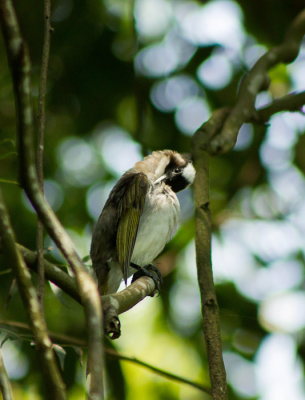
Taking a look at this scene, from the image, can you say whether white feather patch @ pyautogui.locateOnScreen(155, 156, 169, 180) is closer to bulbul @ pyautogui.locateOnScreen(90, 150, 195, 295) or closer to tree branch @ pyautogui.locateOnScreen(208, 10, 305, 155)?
bulbul @ pyautogui.locateOnScreen(90, 150, 195, 295)

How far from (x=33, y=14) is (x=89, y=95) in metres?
0.97

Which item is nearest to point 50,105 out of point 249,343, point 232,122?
point 232,122

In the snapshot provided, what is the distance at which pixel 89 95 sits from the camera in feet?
15.9

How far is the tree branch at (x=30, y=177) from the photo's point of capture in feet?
3.12

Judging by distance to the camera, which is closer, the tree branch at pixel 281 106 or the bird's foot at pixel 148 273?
the bird's foot at pixel 148 273

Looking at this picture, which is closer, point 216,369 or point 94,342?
point 94,342

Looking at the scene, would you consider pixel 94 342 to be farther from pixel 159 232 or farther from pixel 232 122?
pixel 232 122

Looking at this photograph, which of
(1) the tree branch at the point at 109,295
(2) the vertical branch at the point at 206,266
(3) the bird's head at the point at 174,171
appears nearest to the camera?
(1) the tree branch at the point at 109,295

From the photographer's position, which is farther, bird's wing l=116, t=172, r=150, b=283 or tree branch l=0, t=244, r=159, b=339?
bird's wing l=116, t=172, r=150, b=283

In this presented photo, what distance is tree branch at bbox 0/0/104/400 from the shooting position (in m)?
0.95

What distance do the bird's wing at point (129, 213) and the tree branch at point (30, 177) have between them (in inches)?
69.4

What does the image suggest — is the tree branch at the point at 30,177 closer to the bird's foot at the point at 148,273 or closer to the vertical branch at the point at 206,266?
the vertical branch at the point at 206,266

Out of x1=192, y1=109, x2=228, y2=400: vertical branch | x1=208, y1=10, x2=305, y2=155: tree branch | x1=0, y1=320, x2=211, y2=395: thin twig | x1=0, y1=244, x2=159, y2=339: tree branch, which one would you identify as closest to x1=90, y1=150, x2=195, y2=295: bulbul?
x1=192, y1=109, x2=228, y2=400: vertical branch

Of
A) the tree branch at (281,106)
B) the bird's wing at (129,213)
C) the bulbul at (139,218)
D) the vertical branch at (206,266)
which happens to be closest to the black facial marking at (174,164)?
the bulbul at (139,218)
